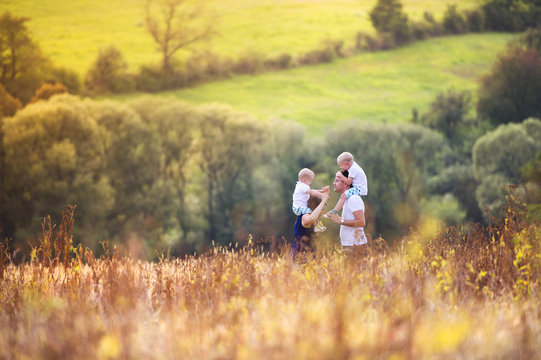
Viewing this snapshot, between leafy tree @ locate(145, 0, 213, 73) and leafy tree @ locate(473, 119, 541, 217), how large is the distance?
118 ft

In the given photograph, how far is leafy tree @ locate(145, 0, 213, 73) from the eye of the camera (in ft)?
212

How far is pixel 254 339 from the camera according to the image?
15.0 ft

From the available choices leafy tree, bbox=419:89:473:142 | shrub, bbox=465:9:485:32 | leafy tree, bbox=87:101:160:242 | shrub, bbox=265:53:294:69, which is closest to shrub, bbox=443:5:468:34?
shrub, bbox=465:9:485:32

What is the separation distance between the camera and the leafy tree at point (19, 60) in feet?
160

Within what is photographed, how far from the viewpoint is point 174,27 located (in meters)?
65.8

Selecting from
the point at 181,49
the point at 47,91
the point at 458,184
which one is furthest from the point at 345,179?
the point at 181,49

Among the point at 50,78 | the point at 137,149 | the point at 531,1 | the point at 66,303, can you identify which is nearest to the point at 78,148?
the point at 137,149

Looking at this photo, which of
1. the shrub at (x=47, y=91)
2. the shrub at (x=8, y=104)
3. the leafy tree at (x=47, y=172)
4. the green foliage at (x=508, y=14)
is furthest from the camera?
the green foliage at (x=508, y=14)

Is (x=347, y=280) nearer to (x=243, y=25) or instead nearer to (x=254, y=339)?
→ (x=254, y=339)

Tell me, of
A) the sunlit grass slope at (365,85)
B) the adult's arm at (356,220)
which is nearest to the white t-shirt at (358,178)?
the adult's arm at (356,220)

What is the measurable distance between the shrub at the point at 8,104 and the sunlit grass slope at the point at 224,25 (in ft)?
47.2

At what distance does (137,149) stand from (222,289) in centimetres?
3597

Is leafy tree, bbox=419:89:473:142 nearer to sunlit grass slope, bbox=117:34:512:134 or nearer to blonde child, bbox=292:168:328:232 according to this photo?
sunlit grass slope, bbox=117:34:512:134

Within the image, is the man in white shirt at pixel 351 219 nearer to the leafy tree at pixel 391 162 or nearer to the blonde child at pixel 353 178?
the blonde child at pixel 353 178
